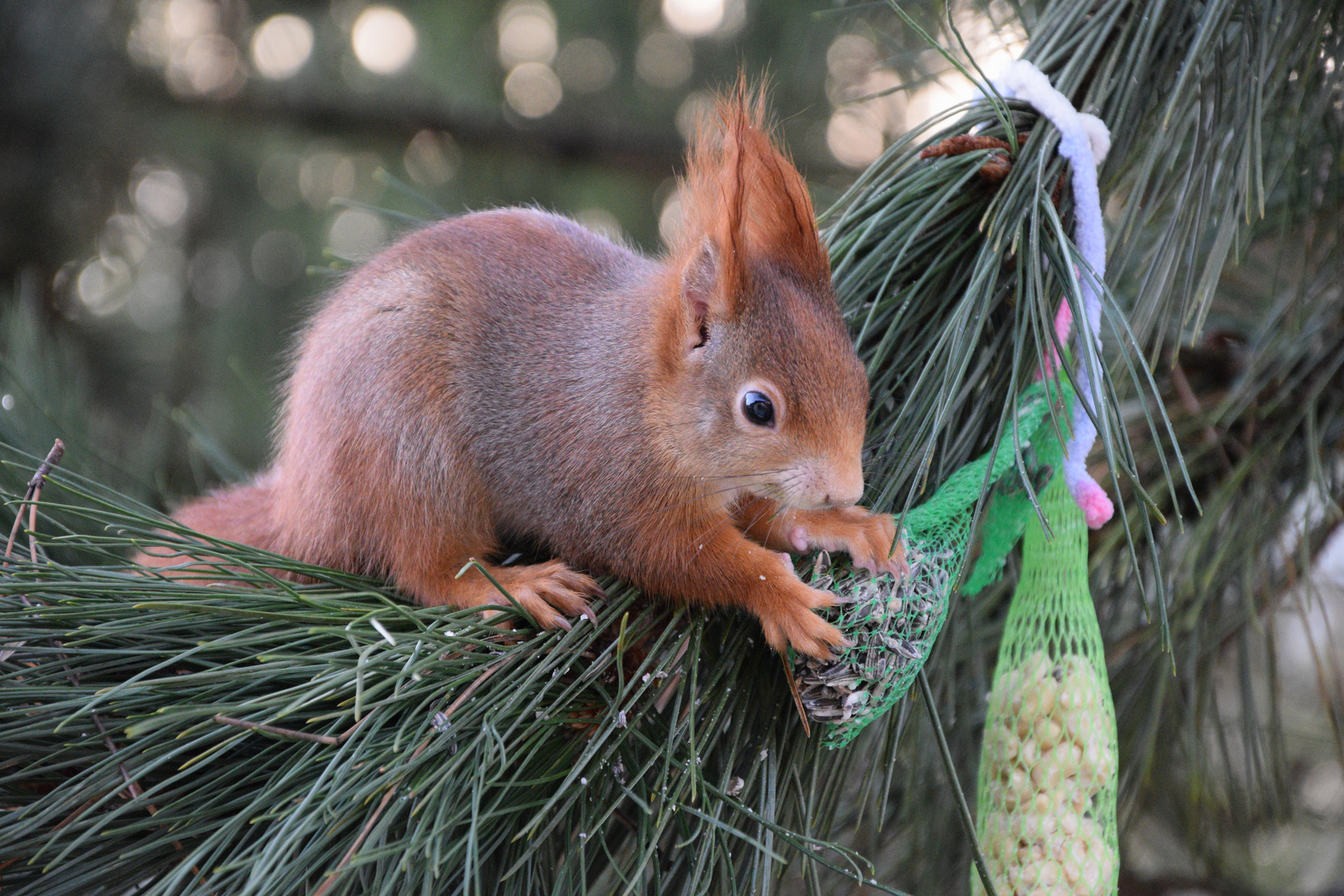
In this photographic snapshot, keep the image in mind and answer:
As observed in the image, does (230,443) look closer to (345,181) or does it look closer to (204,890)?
(345,181)

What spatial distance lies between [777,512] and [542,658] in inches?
13.0

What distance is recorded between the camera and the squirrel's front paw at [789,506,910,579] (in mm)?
870

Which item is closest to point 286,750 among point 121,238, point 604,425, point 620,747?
point 620,747

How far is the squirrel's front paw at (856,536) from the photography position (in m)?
0.87

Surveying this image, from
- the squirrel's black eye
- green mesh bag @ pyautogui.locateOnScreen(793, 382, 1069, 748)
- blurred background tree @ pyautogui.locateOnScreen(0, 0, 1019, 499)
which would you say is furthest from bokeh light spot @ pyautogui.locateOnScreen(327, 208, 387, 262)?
green mesh bag @ pyautogui.locateOnScreen(793, 382, 1069, 748)

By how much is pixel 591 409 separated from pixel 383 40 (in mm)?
3300

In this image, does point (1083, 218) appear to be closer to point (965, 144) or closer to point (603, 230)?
point (965, 144)

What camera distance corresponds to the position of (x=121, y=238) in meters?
2.28

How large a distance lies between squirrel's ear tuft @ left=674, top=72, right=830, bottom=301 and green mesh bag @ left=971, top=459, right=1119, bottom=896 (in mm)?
336

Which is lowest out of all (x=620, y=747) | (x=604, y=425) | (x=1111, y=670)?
(x=1111, y=670)

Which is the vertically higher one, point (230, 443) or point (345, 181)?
point (345, 181)

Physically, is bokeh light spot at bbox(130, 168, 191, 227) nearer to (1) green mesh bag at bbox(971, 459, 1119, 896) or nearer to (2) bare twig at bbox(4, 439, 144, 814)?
(2) bare twig at bbox(4, 439, 144, 814)

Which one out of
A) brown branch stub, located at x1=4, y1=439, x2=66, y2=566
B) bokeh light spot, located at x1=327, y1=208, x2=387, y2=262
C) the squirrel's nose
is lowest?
the squirrel's nose

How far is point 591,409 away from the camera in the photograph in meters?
1.18
